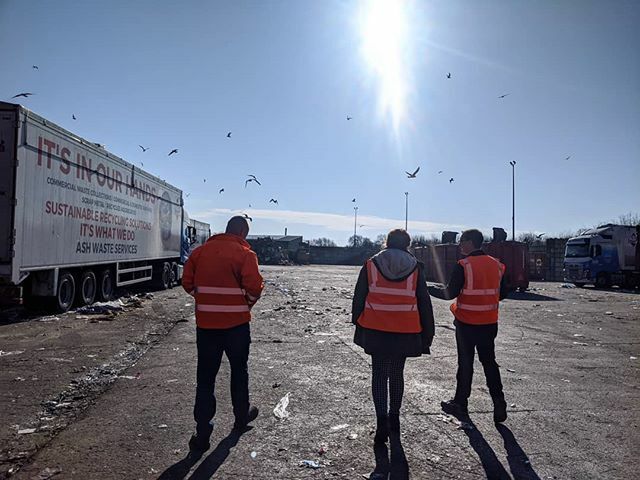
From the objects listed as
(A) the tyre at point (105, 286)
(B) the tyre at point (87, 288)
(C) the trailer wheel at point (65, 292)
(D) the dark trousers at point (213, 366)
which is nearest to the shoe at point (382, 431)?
(D) the dark trousers at point (213, 366)

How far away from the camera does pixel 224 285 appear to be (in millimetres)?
4375

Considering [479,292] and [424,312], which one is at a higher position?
[479,292]

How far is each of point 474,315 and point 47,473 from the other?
383 cm

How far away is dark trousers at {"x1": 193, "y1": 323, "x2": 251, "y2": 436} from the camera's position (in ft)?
13.8

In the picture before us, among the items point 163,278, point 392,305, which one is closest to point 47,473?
point 392,305

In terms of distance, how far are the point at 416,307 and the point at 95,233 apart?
36.1 feet

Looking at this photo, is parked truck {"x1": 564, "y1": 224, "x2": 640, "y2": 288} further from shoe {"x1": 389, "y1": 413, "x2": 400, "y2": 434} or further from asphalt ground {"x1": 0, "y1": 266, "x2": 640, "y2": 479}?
shoe {"x1": 389, "y1": 413, "x2": 400, "y2": 434}

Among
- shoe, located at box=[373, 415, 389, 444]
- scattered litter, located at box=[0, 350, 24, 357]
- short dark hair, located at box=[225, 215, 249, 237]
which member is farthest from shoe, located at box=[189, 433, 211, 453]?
scattered litter, located at box=[0, 350, 24, 357]

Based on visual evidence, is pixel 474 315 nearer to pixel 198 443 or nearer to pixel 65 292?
pixel 198 443

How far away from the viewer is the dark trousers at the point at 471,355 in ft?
16.5

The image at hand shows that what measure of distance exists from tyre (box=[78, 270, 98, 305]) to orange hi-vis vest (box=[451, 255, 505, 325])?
10.7 metres

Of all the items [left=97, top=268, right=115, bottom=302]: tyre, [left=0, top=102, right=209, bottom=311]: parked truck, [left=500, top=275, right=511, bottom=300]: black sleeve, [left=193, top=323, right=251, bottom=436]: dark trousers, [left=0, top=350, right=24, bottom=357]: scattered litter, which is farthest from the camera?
[left=97, top=268, right=115, bottom=302]: tyre

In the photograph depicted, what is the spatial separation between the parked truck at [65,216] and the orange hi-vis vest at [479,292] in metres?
8.43

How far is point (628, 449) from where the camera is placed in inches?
169
